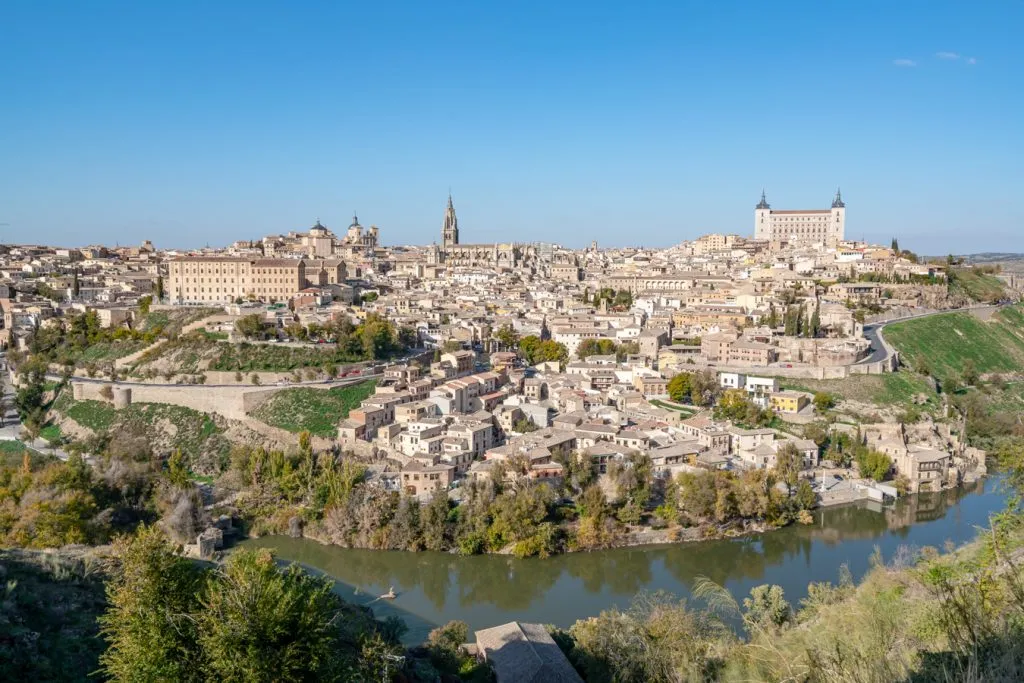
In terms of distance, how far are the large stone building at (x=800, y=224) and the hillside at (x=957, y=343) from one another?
16.5 metres

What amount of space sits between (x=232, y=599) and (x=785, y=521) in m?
9.90

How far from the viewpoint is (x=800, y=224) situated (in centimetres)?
4338

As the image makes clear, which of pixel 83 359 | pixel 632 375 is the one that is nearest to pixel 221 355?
pixel 83 359

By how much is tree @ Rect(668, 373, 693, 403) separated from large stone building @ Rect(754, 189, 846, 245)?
2699cm


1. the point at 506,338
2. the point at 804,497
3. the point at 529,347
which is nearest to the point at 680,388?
the point at 804,497

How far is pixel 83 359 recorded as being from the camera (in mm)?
19703

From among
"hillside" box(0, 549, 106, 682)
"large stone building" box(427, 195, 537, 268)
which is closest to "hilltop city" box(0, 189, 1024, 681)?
"hillside" box(0, 549, 106, 682)

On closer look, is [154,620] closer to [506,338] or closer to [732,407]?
[732,407]

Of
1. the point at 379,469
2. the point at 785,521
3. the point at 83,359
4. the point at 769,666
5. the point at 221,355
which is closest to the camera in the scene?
the point at 769,666

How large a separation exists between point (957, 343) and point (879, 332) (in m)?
2.91

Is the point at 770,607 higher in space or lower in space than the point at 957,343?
lower

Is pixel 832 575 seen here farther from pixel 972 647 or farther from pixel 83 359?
pixel 83 359

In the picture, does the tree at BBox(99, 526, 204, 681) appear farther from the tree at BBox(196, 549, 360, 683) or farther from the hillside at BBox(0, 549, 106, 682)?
the hillside at BBox(0, 549, 106, 682)

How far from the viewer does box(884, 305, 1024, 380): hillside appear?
20984 millimetres
